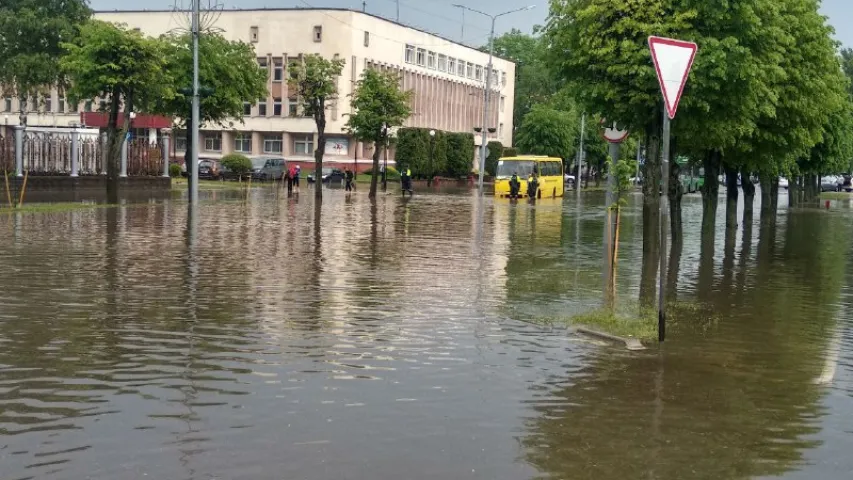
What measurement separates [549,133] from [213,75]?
51108 millimetres

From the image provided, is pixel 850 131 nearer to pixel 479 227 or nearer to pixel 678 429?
pixel 479 227

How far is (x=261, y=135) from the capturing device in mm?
89000

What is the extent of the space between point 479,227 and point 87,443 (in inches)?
962

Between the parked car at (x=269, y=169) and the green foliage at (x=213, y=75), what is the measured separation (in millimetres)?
25005

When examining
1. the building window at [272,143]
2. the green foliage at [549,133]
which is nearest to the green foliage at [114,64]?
the building window at [272,143]

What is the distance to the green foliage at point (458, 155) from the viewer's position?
91312mm

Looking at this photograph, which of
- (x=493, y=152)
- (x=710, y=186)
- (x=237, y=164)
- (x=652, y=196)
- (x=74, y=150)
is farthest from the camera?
(x=493, y=152)

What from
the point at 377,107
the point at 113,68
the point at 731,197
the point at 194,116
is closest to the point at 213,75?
the point at 194,116

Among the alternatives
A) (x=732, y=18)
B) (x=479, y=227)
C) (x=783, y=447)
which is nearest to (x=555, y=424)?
(x=783, y=447)

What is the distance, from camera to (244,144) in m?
89.6

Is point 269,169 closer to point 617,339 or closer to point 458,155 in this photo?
point 458,155

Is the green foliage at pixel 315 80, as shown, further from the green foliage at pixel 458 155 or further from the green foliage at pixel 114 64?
the green foliage at pixel 458 155

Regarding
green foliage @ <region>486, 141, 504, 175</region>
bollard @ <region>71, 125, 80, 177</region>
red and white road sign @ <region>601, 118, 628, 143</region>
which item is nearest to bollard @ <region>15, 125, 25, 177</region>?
bollard @ <region>71, 125, 80, 177</region>

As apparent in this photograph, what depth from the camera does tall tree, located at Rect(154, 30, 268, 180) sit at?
45438 millimetres
